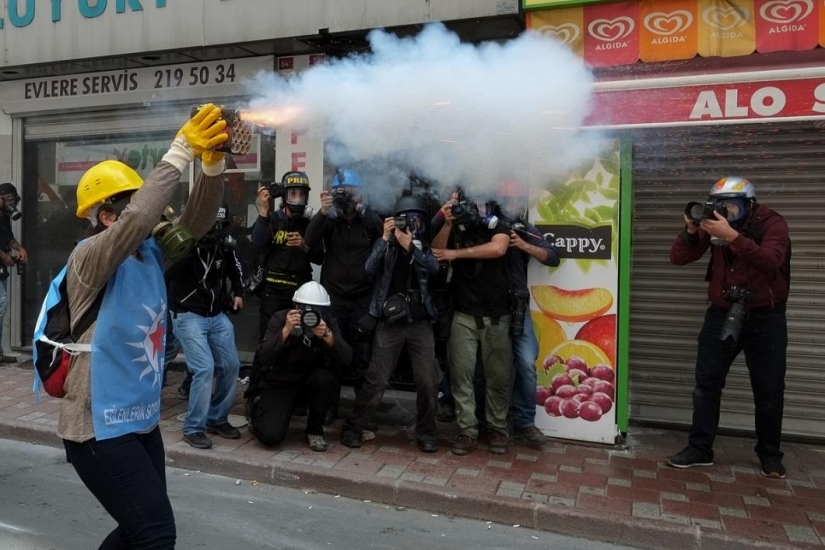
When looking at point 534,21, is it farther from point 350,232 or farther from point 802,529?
point 802,529

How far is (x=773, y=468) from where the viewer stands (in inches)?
178

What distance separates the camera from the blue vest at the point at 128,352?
235 centimetres

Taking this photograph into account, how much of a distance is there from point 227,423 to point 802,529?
157 inches

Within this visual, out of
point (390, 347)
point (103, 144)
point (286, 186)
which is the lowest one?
point (390, 347)

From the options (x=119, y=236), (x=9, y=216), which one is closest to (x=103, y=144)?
(x=9, y=216)

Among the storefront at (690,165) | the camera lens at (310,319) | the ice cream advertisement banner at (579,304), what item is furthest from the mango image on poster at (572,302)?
the camera lens at (310,319)

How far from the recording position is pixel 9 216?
291 inches

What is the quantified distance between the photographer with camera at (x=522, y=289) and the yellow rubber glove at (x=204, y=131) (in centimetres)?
279

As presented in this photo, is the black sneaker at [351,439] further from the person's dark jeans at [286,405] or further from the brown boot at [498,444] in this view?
the brown boot at [498,444]

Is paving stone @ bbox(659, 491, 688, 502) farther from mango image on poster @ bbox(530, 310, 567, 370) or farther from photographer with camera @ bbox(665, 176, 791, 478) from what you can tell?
mango image on poster @ bbox(530, 310, 567, 370)

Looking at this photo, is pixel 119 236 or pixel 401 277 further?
pixel 401 277

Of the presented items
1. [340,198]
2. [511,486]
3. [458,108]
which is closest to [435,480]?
[511,486]

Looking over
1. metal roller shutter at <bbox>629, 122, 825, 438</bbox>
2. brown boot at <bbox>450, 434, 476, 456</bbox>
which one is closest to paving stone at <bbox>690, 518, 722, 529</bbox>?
brown boot at <bbox>450, 434, 476, 456</bbox>

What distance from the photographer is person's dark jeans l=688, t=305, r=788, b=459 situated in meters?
4.46
